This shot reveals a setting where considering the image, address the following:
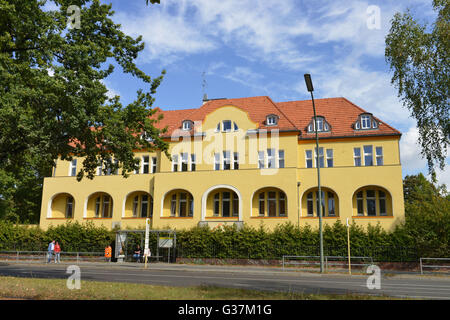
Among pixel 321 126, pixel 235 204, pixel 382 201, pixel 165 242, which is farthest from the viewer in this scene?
pixel 321 126

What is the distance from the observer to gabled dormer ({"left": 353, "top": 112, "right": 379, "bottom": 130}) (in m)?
33.2

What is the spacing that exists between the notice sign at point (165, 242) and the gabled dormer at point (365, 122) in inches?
707

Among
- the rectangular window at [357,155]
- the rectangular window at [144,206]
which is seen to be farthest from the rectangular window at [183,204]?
the rectangular window at [357,155]

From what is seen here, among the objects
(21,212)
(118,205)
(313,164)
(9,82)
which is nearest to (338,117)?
(313,164)

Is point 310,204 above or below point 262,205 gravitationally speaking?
above

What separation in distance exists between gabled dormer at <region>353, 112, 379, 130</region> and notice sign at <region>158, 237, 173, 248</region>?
18.0 meters

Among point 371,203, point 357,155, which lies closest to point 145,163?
point 357,155

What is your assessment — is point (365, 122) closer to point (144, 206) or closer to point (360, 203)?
point (360, 203)

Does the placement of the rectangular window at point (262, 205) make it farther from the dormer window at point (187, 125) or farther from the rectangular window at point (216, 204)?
the dormer window at point (187, 125)

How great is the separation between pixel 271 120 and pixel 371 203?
1066 centimetres

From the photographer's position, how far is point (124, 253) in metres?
31.8

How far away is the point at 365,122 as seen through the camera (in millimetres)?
33562

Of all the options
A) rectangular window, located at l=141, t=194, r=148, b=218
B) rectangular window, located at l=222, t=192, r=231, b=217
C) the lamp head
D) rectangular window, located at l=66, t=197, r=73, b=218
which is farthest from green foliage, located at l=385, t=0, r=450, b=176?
rectangular window, located at l=66, t=197, r=73, b=218

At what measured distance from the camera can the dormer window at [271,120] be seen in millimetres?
34034
